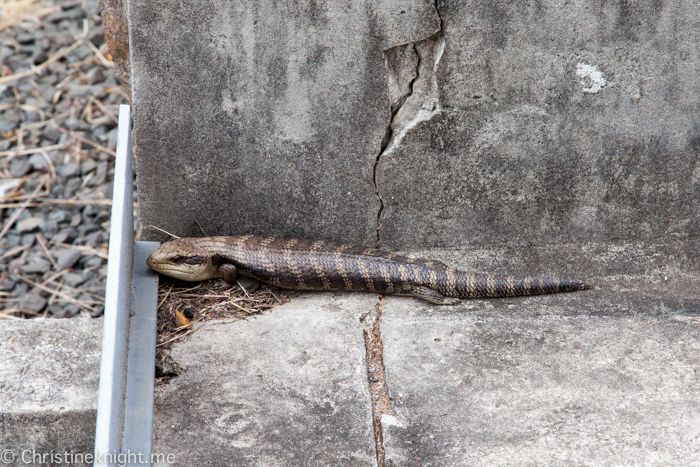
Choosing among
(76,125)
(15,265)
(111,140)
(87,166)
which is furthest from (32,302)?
(76,125)

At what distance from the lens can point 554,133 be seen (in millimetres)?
3455

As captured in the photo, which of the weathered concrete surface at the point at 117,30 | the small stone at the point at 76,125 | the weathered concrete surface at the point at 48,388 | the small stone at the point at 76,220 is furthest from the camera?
the small stone at the point at 76,125

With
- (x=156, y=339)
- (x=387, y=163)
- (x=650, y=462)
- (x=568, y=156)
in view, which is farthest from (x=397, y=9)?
(x=650, y=462)

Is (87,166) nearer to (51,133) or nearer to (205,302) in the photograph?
(51,133)

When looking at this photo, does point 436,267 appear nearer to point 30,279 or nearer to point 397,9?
point 397,9

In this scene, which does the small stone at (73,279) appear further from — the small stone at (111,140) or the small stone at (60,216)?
the small stone at (111,140)

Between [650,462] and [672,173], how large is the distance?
183 centimetres

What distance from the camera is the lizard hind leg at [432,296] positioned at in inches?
138

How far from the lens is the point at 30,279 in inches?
203

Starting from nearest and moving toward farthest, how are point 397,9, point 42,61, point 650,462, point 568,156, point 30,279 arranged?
point 650,462
point 397,9
point 568,156
point 30,279
point 42,61

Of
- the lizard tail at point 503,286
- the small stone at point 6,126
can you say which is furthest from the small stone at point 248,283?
the small stone at point 6,126

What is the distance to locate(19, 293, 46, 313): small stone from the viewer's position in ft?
16.2

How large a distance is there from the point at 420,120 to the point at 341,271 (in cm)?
98

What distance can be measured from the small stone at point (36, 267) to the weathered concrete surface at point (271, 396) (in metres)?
2.69
